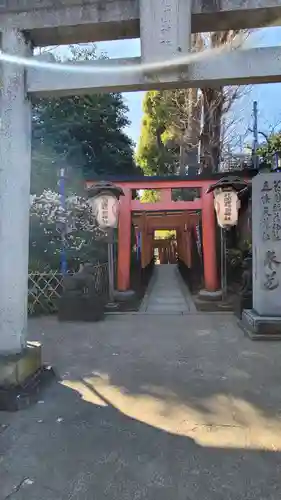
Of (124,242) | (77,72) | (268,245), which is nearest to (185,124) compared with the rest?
(124,242)

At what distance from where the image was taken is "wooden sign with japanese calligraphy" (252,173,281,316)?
279 inches

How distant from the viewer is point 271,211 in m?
7.17

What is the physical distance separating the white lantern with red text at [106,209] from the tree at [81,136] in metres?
4.30

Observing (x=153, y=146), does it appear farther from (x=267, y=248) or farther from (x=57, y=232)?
(x=267, y=248)

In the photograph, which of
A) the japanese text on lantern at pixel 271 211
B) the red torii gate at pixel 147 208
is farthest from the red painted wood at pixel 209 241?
the japanese text on lantern at pixel 271 211

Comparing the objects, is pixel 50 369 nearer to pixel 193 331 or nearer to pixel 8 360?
pixel 8 360

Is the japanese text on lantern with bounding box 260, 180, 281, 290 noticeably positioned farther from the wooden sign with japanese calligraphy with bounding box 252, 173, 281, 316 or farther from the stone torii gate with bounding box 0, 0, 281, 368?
the stone torii gate with bounding box 0, 0, 281, 368

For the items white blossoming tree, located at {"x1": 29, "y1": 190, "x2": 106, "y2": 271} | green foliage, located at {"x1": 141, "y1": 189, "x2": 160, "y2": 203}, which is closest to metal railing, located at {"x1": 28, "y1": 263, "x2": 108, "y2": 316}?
white blossoming tree, located at {"x1": 29, "y1": 190, "x2": 106, "y2": 271}

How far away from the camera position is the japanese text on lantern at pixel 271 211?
7.11m

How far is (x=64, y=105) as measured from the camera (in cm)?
→ 1545

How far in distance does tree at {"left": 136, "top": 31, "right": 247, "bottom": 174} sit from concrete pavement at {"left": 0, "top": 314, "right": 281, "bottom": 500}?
7.52 metres

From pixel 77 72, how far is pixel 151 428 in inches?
141

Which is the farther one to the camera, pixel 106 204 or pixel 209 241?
pixel 209 241

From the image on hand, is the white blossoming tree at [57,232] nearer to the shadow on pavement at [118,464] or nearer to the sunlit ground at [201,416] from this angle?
the sunlit ground at [201,416]
